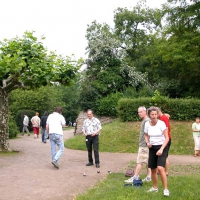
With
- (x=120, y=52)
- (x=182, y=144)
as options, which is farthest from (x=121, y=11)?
(x=182, y=144)

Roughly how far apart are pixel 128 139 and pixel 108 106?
23.3ft

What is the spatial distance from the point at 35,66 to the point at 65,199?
6346 mm

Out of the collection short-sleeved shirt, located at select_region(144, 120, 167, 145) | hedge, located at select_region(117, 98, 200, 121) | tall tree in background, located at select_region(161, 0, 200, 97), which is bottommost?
short-sleeved shirt, located at select_region(144, 120, 167, 145)

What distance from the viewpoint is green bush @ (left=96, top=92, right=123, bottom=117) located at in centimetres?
2298

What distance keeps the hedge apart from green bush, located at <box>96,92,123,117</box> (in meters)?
3.91

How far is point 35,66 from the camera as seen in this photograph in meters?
11.5

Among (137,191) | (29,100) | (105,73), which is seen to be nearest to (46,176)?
(137,191)

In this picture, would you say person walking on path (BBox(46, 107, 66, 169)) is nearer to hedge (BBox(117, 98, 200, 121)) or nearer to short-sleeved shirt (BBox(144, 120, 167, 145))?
short-sleeved shirt (BBox(144, 120, 167, 145))

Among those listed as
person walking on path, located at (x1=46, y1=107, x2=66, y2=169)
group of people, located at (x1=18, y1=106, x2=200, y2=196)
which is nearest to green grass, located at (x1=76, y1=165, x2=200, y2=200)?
group of people, located at (x1=18, y1=106, x2=200, y2=196)

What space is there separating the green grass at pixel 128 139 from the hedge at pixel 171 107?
1.40 ft

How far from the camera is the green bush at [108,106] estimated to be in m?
23.0

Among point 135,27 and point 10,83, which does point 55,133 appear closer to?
point 10,83

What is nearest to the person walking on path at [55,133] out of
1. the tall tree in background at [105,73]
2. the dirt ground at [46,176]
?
the dirt ground at [46,176]

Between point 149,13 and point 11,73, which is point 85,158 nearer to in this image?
point 11,73
